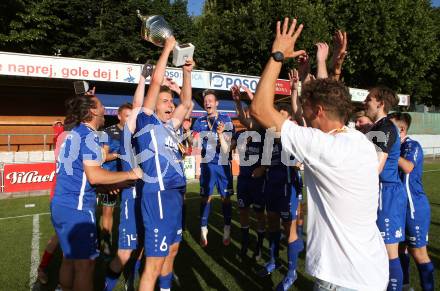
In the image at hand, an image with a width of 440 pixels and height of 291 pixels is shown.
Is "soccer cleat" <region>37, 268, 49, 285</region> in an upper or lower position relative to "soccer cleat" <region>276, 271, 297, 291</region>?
lower

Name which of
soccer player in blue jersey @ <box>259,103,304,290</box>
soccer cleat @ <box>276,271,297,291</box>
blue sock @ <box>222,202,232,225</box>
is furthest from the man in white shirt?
blue sock @ <box>222,202,232,225</box>

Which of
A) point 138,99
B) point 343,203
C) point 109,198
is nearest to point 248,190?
point 109,198

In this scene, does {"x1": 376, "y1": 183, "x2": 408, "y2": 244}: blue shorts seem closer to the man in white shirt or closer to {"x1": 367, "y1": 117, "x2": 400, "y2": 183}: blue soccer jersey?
{"x1": 367, "y1": 117, "x2": 400, "y2": 183}: blue soccer jersey

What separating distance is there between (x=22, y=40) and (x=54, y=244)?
837 inches

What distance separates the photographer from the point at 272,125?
7.32 ft

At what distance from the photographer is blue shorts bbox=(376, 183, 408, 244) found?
3.89 m

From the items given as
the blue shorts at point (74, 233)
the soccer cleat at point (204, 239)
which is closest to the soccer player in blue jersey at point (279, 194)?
the soccer cleat at point (204, 239)

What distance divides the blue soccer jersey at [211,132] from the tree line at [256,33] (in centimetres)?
2038

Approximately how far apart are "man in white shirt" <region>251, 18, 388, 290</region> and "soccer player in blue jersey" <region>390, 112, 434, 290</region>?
235cm

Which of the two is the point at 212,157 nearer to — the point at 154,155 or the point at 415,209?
the point at 415,209

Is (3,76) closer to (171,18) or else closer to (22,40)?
(22,40)

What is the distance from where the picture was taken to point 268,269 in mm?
5410

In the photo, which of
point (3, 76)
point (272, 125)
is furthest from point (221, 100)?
point (272, 125)

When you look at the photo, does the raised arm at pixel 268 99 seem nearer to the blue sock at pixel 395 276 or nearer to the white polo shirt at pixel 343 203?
the white polo shirt at pixel 343 203
